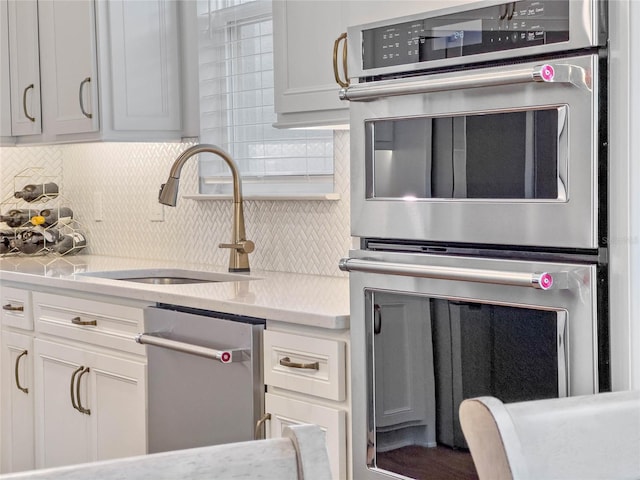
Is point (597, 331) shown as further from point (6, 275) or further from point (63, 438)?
point (6, 275)

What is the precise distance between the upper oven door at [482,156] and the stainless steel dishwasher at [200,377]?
50cm

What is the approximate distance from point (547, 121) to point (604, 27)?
18 centimetres

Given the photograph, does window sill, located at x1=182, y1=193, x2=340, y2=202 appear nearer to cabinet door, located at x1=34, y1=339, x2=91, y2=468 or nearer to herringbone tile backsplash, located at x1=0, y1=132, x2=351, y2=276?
herringbone tile backsplash, located at x1=0, y1=132, x2=351, y2=276

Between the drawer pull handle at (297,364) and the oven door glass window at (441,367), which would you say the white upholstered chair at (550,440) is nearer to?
the oven door glass window at (441,367)

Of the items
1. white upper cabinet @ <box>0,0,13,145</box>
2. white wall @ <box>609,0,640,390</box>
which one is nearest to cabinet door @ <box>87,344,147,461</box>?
white upper cabinet @ <box>0,0,13,145</box>

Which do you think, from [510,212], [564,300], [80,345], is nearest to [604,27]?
[510,212]

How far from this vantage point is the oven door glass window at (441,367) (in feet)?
5.39

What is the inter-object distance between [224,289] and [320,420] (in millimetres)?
680

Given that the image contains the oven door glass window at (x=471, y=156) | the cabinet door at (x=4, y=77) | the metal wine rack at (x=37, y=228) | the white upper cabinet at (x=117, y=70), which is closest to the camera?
the oven door glass window at (x=471, y=156)

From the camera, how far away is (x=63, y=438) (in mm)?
3201

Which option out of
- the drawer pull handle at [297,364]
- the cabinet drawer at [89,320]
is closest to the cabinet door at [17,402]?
the cabinet drawer at [89,320]

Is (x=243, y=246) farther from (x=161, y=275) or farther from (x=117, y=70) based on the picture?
(x=117, y=70)

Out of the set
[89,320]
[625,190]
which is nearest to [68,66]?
[89,320]

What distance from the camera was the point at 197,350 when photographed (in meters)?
2.42
